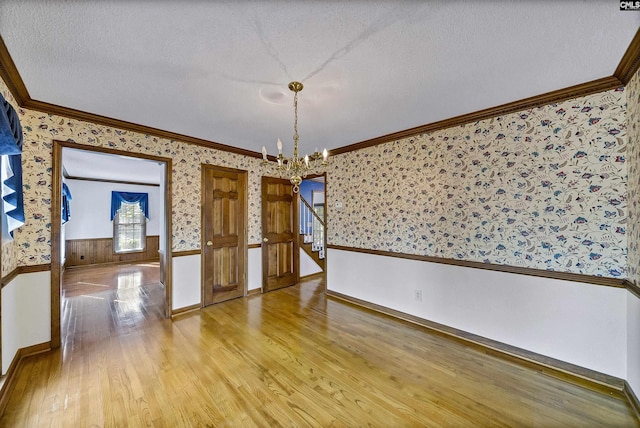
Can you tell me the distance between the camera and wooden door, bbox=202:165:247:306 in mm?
3762

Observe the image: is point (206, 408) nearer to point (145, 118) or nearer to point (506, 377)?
point (506, 377)

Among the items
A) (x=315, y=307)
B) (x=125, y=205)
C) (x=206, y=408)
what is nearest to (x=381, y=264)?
(x=315, y=307)

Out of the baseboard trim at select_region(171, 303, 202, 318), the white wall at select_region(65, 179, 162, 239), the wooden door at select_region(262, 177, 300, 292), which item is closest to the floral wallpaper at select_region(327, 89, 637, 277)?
the wooden door at select_region(262, 177, 300, 292)

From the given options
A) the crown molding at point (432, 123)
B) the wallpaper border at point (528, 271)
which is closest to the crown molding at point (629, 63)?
the crown molding at point (432, 123)

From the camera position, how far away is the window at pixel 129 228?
7.26 metres

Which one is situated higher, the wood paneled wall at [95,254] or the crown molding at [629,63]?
the crown molding at [629,63]

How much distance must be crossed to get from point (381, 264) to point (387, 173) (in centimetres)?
132

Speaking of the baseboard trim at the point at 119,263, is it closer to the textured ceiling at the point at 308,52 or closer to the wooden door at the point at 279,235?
the wooden door at the point at 279,235

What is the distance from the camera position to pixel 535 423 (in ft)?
5.37

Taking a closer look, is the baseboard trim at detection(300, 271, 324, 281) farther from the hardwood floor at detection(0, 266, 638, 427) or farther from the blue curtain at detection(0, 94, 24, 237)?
the blue curtain at detection(0, 94, 24, 237)

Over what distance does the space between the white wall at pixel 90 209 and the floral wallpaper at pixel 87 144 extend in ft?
13.7

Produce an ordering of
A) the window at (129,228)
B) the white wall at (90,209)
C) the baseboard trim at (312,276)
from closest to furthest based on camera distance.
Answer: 1. the baseboard trim at (312,276)
2. the white wall at (90,209)
3. the window at (129,228)

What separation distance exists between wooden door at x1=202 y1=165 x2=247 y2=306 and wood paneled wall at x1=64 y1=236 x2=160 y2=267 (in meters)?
5.24

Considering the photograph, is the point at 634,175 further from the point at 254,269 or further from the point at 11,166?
the point at 11,166
